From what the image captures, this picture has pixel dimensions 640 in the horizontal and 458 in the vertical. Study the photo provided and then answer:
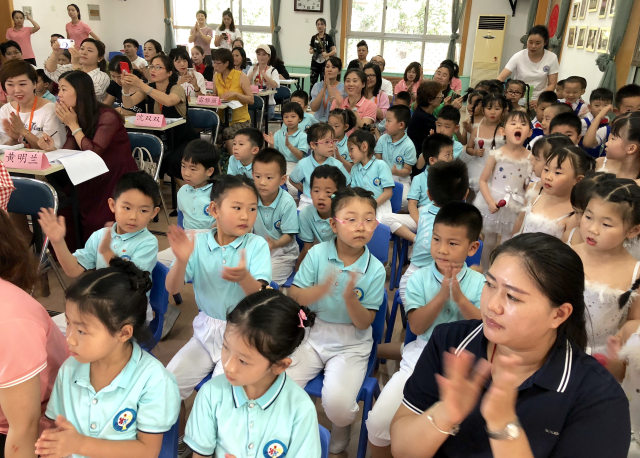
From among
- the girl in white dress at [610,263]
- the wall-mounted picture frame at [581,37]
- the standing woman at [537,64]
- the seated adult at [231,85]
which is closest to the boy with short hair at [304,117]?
the seated adult at [231,85]

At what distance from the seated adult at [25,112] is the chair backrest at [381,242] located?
2.18 m

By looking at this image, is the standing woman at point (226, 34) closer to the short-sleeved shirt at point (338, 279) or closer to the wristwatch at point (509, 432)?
the short-sleeved shirt at point (338, 279)

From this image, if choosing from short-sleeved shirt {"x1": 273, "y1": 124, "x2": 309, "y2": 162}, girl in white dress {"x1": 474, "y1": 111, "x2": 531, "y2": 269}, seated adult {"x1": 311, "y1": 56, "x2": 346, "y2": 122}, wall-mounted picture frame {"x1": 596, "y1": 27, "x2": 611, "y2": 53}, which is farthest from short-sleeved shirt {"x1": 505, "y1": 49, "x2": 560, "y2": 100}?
short-sleeved shirt {"x1": 273, "y1": 124, "x2": 309, "y2": 162}

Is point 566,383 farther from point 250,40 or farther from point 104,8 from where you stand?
point 104,8

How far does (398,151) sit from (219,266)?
2392 mm

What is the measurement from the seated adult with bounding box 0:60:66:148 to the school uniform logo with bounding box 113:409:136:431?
243cm

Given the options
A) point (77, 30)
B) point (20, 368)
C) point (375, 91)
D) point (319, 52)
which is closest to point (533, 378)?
point (20, 368)

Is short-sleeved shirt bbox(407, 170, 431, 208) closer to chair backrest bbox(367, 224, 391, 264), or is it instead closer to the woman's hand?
chair backrest bbox(367, 224, 391, 264)

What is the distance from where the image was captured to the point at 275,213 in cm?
266

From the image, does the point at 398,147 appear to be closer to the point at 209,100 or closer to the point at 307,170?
the point at 307,170

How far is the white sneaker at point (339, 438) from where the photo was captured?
1.86m

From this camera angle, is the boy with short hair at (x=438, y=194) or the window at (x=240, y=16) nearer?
the boy with short hair at (x=438, y=194)

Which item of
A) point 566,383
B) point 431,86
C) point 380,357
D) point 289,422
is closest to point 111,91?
point 431,86

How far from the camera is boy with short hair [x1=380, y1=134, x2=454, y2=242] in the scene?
3008mm
